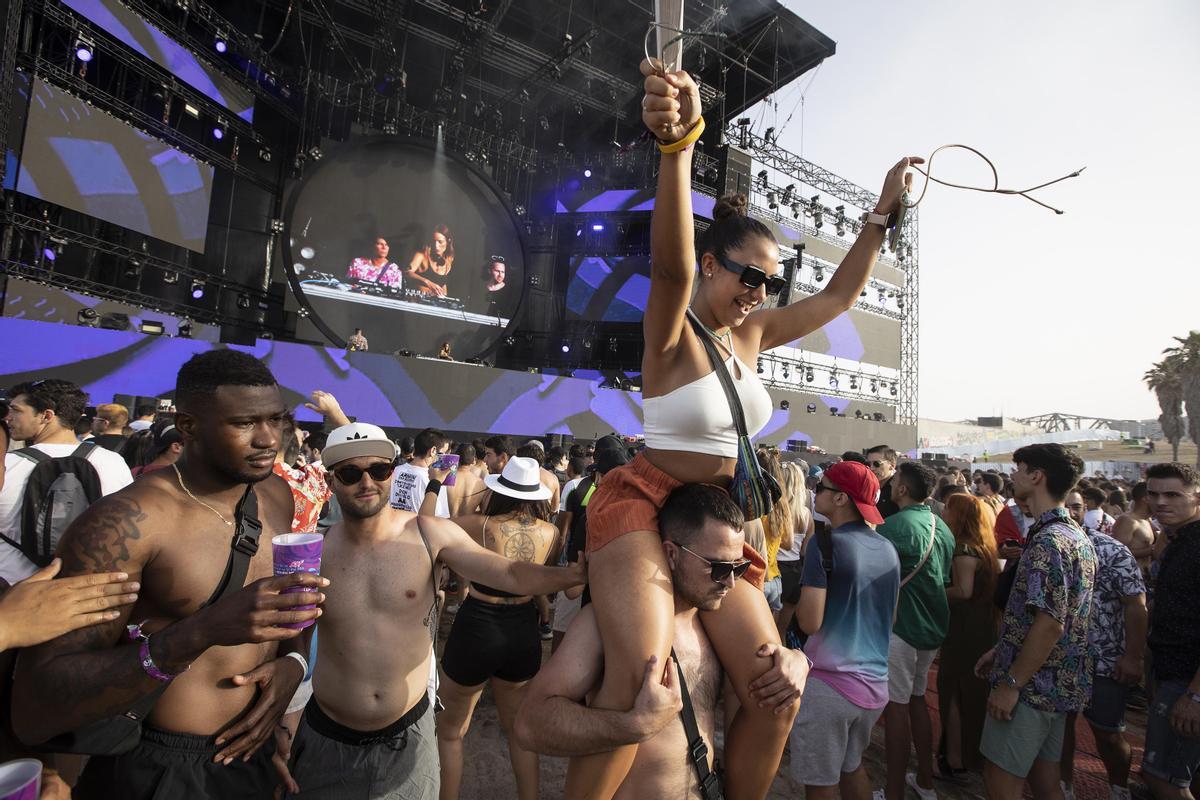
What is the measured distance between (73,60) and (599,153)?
1758 centimetres

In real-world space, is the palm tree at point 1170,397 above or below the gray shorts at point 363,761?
above

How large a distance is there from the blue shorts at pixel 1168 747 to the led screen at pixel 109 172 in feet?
52.8

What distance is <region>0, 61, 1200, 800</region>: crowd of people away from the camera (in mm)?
1601

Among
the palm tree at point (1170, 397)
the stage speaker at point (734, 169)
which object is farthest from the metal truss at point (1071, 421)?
the stage speaker at point (734, 169)

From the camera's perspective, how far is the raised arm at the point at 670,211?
4.89ft

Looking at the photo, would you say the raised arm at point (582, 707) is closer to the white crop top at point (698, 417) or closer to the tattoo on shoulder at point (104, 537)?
the white crop top at point (698, 417)

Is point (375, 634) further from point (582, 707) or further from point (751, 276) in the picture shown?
point (751, 276)

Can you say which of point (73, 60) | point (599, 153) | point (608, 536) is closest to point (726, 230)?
point (608, 536)

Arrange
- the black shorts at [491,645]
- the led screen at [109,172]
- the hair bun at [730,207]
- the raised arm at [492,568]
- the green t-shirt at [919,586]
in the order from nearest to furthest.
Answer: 1. the hair bun at [730,207]
2. the raised arm at [492,568]
3. the black shorts at [491,645]
4. the green t-shirt at [919,586]
5. the led screen at [109,172]

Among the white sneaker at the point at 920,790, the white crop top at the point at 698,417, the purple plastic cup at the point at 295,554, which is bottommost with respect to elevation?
the white sneaker at the point at 920,790

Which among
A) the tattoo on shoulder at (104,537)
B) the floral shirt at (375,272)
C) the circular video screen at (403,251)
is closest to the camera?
the tattoo on shoulder at (104,537)

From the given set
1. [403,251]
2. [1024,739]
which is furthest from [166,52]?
[1024,739]

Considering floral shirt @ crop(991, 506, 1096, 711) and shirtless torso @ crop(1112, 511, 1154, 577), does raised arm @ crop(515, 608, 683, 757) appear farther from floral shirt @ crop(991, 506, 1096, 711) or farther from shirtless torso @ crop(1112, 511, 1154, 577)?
shirtless torso @ crop(1112, 511, 1154, 577)

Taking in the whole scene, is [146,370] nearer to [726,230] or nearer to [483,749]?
[483,749]
